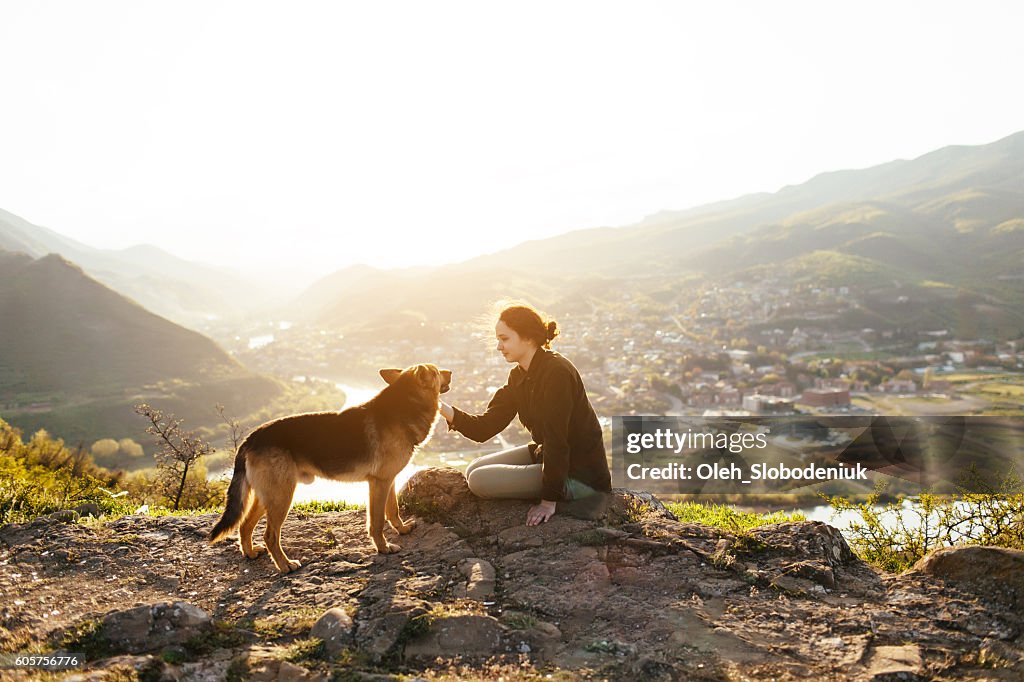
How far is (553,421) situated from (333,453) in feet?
6.54

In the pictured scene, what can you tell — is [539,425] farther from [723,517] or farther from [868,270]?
[868,270]

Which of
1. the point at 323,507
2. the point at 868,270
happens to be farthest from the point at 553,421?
the point at 868,270

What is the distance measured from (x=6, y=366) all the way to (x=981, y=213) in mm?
225432

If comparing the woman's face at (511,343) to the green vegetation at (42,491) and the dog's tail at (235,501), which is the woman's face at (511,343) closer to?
the dog's tail at (235,501)

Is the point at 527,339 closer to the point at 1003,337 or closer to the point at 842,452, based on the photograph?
the point at 842,452

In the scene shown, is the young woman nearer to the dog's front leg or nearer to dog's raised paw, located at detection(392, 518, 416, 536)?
dog's raised paw, located at detection(392, 518, 416, 536)

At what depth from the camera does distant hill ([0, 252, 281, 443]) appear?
52.7 meters

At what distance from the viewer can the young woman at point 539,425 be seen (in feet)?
15.8

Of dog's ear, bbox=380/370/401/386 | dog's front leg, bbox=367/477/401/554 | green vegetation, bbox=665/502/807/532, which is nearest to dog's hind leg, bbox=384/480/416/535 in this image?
dog's front leg, bbox=367/477/401/554

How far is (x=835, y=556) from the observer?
4348 mm

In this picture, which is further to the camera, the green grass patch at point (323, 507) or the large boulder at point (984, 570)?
the green grass patch at point (323, 507)

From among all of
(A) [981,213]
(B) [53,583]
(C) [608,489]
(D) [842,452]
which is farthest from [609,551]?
(A) [981,213]
